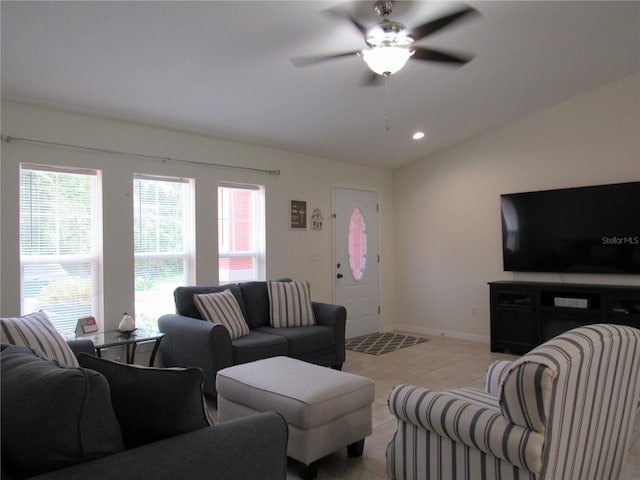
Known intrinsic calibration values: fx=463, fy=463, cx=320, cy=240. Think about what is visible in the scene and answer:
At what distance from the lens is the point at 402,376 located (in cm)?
430

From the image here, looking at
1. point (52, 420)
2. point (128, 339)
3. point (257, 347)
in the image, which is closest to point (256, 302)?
point (257, 347)

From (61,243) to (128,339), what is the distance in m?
0.97

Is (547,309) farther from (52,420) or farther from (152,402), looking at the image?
(52,420)

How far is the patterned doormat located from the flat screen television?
1502 mm

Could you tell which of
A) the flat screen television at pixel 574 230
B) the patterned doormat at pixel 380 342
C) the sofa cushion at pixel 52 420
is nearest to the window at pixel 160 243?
the patterned doormat at pixel 380 342

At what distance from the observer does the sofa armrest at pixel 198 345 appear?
3.46 meters

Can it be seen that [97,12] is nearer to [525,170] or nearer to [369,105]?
[369,105]

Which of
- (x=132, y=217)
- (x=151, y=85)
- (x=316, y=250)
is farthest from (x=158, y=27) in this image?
(x=316, y=250)

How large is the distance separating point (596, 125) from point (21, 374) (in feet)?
17.8

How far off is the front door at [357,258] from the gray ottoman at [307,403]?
3.18 metres

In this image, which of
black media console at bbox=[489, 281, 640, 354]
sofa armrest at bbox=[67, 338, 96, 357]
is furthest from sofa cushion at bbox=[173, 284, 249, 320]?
black media console at bbox=[489, 281, 640, 354]

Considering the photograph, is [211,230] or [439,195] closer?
[211,230]

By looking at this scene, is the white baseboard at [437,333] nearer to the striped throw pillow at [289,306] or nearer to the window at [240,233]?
the striped throw pillow at [289,306]

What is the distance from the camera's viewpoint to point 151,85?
344 centimetres
